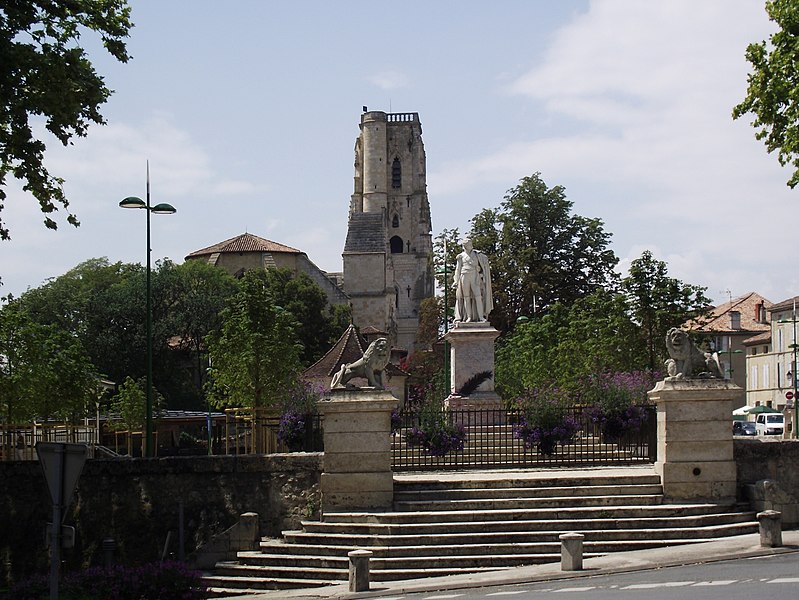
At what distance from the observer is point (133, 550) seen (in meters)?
21.6

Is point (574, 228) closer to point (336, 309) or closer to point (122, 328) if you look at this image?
point (122, 328)

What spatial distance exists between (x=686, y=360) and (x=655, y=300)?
772 inches

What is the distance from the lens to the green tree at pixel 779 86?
69.1 ft

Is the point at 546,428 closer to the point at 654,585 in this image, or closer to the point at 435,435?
the point at 435,435

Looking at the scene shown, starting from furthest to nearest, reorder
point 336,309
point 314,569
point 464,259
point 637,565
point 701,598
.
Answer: point 336,309 < point 464,259 < point 314,569 < point 637,565 < point 701,598

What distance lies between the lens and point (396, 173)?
15162 cm

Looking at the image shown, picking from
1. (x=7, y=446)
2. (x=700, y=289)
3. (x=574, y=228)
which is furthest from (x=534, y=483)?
(x=574, y=228)

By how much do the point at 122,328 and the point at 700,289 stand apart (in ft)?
146

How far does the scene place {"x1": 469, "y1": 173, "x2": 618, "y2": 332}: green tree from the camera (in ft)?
198

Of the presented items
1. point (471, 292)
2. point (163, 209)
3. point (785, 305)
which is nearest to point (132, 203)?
point (163, 209)

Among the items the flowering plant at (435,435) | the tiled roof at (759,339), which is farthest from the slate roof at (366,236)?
the flowering plant at (435,435)

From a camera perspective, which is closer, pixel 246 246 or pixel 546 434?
pixel 546 434

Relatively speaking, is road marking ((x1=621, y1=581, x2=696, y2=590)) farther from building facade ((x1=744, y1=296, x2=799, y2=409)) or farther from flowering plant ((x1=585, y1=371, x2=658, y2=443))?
building facade ((x1=744, y1=296, x2=799, y2=409))

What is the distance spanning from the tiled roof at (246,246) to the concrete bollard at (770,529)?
94.1 m
